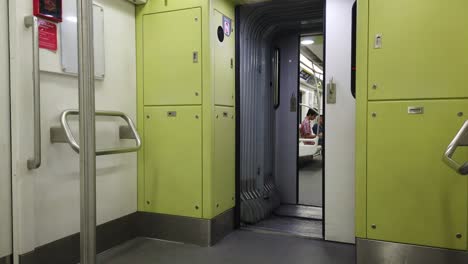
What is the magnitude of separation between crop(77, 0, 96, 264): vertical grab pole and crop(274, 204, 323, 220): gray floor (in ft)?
9.71

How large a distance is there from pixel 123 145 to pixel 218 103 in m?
0.93

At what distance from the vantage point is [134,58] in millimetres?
3127

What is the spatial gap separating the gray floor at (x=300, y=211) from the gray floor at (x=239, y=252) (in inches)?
32.8

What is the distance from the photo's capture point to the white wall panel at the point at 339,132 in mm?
2926

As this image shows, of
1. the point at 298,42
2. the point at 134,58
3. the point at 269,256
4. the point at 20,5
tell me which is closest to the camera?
the point at 20,5

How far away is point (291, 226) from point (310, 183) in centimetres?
279

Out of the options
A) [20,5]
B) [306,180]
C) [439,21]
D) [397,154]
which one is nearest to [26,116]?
[20,5]

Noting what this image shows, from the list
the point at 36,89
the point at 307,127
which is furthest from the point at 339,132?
the point at 307,127

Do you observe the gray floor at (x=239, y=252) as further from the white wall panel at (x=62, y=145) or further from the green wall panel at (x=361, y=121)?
the green wall panel at (x=361, y=121)

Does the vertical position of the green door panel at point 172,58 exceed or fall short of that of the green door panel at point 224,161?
it exceeds it

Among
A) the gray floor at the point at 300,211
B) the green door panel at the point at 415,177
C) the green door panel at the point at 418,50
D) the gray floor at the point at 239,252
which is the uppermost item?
the green door panel at the point at 418,50

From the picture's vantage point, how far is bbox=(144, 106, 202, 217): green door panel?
2.96m

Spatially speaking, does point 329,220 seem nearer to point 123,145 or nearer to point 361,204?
point 361,204

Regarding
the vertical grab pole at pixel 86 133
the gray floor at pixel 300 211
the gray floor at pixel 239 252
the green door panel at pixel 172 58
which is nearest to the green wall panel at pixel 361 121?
the gray floor at pixel 239 252
